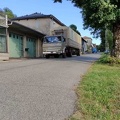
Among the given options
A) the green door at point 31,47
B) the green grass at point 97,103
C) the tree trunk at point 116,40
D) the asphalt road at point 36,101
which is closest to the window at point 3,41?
the tree trunk at point 116,40

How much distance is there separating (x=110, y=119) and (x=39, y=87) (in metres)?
3.44

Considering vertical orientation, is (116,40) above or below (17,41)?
below

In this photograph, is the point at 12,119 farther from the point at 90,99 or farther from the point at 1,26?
the point at 1,26

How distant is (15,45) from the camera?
29.4 m

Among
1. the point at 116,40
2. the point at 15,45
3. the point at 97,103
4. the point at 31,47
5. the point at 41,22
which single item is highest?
the point at 41,22

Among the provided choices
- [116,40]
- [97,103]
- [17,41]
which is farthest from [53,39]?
[97,103]

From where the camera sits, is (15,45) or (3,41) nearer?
(3,41)

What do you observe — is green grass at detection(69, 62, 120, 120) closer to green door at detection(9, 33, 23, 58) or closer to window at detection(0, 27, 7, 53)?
window at detection(0, 27, 7, 53)

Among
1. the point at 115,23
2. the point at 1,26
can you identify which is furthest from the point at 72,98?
the point at 1,26

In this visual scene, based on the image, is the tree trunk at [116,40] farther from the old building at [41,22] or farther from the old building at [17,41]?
the old building at [41,22]

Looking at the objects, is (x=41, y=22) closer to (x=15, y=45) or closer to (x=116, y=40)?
(x=15, y=45)

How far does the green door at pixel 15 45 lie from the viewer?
28344 millimetres

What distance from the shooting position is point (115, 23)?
20891 millimetres

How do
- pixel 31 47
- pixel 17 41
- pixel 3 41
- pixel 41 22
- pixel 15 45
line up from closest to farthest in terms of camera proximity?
pixel 3 41 → pixel 15 45 → pixel 17 41 → pixel 31 47 → pixel 41 22
